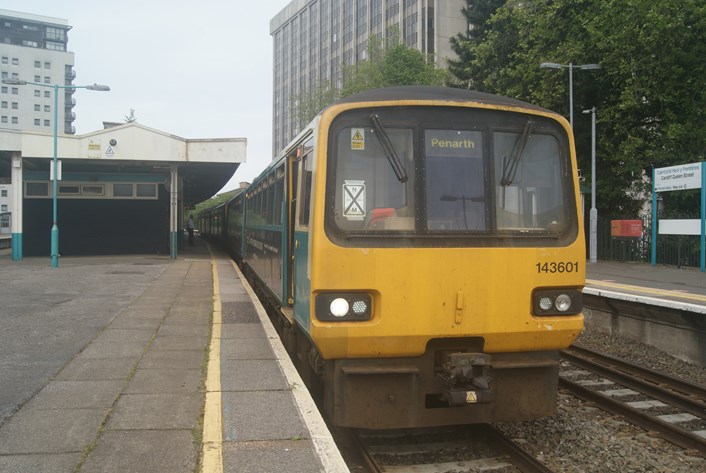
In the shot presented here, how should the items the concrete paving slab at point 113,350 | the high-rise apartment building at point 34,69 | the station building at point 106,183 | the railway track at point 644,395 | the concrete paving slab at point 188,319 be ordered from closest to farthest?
the railway track at point 644,395
the concrete paving slab at point 113,350
the concrete paving slab at point 188,319
the station building at point 106,183
the high-rise apartment building at point 34,69

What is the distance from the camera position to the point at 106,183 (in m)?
26.5

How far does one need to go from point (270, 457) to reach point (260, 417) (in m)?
0.75

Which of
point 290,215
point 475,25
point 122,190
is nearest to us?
point 290,215

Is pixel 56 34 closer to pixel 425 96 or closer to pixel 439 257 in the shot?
pixel 425 96

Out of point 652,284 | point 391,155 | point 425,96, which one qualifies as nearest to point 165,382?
point 391,155

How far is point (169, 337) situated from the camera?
314 inches

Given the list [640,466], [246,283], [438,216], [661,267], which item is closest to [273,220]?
[438,216]

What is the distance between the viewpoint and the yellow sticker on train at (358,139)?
4.54 meters

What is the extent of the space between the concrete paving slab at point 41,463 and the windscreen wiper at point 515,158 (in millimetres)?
3535

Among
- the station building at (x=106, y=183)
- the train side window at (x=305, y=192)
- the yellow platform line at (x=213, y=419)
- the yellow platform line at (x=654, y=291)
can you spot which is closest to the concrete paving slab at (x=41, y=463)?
the yellow platform line at (x=213, y=419)

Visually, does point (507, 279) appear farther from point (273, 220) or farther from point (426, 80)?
point (426, 80)

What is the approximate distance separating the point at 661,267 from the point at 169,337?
1706 cm

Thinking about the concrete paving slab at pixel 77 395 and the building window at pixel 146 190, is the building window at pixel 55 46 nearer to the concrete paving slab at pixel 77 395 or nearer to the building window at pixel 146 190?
the building window at pixel 146 190

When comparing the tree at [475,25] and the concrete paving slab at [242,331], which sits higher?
the tree at [475,25]
